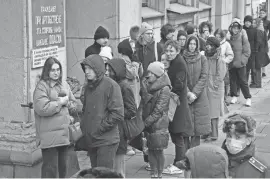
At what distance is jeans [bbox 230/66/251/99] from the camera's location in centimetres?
1155

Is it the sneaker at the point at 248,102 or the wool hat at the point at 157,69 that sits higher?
the wool hat at the point at 157,69

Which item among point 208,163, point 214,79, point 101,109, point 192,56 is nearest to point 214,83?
point 214,79

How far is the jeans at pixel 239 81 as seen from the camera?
11.5 m

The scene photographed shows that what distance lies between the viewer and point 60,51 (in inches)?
294

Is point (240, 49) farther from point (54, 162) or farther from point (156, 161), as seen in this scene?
point (54, 162)

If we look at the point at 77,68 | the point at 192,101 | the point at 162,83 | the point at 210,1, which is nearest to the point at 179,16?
the point at 210,1

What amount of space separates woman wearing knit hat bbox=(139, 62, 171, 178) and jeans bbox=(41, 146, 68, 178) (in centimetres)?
102

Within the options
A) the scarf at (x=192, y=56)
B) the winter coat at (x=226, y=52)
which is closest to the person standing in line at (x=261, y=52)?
the winter coat at (x=226, y=52)

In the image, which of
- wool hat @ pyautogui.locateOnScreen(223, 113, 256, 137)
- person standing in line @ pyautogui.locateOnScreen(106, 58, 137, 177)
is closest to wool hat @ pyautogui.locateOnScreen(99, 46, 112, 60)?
person standing in line @ pyautogui.locateOnScreen(106, 58, 137, 177)

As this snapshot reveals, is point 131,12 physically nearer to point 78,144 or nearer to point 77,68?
point 77,68

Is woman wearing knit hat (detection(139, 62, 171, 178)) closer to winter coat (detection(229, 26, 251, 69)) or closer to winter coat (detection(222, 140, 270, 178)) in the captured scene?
winter coat (detection(222, 140, 270, 178))

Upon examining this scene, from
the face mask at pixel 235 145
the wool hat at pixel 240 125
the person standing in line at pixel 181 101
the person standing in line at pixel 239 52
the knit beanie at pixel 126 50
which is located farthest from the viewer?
the person standing in line at pixel 239 52

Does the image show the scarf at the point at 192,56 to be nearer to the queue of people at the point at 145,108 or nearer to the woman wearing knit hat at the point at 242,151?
the queue of people at the point at 145,108

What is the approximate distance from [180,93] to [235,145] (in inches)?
91.5
